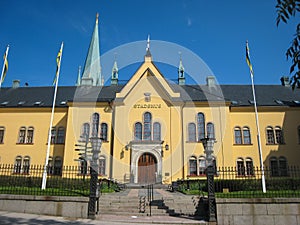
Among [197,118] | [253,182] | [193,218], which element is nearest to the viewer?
[193,218]

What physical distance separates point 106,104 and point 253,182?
17.8m

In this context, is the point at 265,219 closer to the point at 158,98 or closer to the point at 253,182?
the point at 253,182

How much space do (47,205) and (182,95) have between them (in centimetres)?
2133

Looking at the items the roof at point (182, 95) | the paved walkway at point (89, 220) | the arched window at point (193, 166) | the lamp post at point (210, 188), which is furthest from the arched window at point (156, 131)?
the paved walkway at point (89, 220)

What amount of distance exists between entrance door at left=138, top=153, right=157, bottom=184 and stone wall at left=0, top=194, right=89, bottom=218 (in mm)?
15114

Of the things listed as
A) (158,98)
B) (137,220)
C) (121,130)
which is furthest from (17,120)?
(137,220)

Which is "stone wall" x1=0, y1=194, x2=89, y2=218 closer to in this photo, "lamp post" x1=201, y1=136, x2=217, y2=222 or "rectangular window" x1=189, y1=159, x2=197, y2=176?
"lamp post" x1=201, y1=136, x2=217, y2=222

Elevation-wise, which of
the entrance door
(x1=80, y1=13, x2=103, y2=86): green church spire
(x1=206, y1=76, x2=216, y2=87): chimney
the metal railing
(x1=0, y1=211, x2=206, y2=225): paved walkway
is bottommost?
(x1=0, y1=211, x2=206, y2=225): paved walkway

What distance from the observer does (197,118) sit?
28469mm

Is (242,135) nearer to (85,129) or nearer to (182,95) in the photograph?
(182,95)

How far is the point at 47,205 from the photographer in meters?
11.8

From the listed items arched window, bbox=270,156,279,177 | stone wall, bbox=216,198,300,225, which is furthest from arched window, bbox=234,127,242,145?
stone wall, bbox=216,198,300,225

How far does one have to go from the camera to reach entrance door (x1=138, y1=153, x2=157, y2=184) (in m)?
26.4

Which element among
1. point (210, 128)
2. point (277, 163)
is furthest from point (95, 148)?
point (277, 163)
